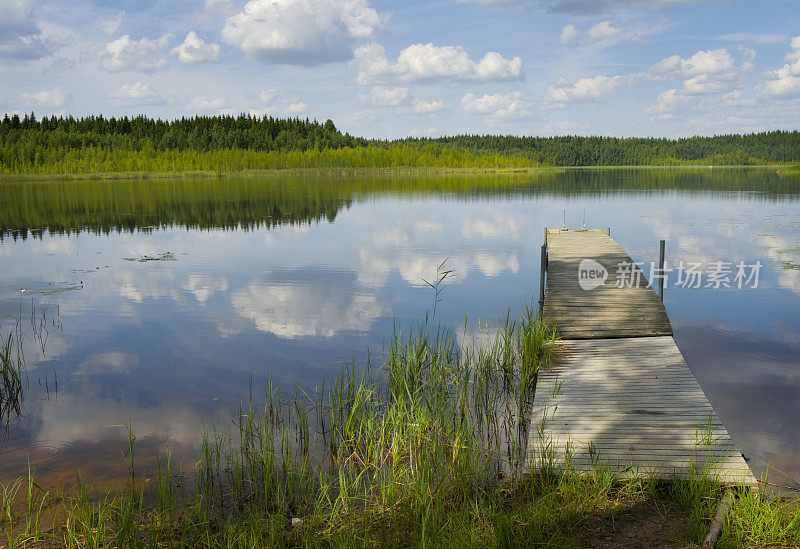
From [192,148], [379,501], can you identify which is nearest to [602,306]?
[379,501]

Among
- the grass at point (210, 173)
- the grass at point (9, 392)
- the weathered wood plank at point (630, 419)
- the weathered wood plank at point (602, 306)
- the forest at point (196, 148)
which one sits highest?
the forest at point (196, 148)

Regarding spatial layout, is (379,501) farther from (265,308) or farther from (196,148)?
(196,148)

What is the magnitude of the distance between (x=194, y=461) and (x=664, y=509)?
4.40 m

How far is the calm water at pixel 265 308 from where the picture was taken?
691 centimetres

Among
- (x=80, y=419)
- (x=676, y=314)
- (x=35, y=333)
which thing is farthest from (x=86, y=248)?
(x=676, y=314)

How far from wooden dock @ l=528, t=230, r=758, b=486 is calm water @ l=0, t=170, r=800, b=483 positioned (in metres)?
0.73

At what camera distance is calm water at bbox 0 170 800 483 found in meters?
6.91

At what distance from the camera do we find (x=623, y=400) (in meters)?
6.42

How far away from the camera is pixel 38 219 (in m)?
30.0

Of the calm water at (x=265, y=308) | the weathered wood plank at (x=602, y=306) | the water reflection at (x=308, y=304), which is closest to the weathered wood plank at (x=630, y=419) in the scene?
the calm water at (x=265, y=308)

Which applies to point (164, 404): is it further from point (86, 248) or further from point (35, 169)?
point (35, 169)

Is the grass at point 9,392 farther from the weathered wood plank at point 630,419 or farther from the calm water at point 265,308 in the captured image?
the weathered wood plank at point 630,419

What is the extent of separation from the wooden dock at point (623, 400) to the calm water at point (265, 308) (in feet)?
2.38

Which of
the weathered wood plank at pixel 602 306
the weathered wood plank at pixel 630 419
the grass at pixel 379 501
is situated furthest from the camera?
the weathered wood plank at pixel 602 306
